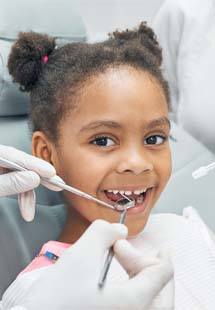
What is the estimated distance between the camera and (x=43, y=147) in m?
1.17

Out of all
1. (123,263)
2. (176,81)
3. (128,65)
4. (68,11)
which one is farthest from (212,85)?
(123,263)

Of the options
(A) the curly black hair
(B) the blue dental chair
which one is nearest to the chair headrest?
(B) the blue dental chair

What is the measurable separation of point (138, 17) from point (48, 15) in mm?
794

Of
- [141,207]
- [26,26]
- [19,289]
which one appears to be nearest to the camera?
[19,289]

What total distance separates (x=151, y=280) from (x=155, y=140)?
39cm

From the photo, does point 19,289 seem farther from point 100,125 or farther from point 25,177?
point 100,125

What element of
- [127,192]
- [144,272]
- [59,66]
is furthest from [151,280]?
[59,66]

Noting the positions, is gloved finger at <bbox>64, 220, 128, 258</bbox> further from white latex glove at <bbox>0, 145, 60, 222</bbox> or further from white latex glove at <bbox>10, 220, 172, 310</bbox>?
white latex glove at <bbox>0, 145, 60, 222</bbox>

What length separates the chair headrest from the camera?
142cm

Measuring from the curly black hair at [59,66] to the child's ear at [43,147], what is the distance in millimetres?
17

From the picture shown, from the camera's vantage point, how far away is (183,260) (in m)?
1.17

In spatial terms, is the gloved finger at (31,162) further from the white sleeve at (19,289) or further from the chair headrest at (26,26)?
the chair headrest at (26,26)

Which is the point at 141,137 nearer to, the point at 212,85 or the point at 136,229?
the point at 136,229

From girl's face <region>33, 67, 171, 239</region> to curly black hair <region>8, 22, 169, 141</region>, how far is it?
29 mm
